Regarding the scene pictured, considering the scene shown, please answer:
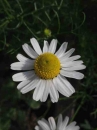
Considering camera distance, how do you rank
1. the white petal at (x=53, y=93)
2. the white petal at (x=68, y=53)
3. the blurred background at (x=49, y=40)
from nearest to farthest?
the white petal at (x=53, y=93)
the white petal at (x=68, y=53)
the blurred background at (x=49, y=40)

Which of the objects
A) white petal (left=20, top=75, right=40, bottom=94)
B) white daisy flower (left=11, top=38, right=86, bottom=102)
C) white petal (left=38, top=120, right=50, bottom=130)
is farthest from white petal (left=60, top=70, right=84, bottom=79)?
white petal (left=38, top=120, right=50, bottom=130)

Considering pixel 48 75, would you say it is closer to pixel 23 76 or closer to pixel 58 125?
pixel 23 76

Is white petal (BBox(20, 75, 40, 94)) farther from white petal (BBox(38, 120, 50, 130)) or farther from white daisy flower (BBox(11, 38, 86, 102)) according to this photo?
white petal (BBox(38, 120, 50, 130))

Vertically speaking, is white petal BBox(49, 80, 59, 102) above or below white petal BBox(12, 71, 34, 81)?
below

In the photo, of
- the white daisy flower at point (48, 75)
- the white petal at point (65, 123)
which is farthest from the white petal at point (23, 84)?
the white petal at point (65, 123)

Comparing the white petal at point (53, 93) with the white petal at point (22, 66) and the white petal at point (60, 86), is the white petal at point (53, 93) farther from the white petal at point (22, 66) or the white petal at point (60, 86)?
the white petal at point (22, 66)

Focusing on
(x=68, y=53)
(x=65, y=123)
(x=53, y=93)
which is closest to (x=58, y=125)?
(x=65, y=123)
